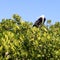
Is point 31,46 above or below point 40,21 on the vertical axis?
below

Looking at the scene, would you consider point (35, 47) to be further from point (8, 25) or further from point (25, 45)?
point (8, 25)

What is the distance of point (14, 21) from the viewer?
1112 cm

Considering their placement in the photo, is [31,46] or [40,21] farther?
[40,21]

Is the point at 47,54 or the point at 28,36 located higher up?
the point at 28,36

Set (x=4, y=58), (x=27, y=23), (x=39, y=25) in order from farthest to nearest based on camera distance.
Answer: (x=39, y=25), (x=27, y=23), (x=4, y=58)

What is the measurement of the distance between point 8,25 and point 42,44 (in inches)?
95.7

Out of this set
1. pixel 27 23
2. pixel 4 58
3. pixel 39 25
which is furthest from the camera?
pixel 39 25

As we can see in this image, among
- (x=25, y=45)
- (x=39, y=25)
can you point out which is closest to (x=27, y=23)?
(x=39, y=25)

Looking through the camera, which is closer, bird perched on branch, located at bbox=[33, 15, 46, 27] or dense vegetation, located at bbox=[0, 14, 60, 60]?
dense vegetation, located at bbox=[0, 14, 60, 60]

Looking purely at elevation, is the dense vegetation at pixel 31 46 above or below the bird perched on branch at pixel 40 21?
below

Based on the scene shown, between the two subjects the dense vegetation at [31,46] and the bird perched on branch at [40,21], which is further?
the bird perched on branch at [40,21]

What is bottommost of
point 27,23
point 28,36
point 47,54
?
point 47,54

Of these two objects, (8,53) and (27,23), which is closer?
(8,53)

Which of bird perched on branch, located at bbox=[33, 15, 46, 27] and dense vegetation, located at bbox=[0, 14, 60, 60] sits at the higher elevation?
bird perched on branch, located at bbox=[33, 15, 46, 27]
